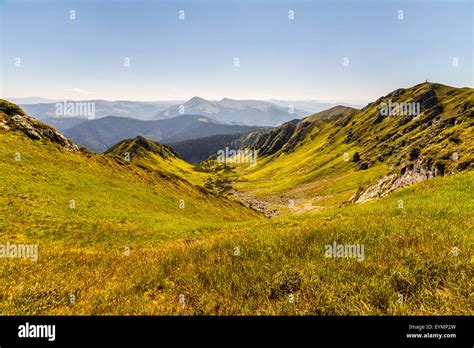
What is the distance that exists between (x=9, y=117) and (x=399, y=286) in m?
61.1

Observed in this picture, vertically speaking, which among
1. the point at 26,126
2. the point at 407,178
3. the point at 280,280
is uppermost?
the point at 26,126

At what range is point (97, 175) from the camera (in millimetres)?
43219

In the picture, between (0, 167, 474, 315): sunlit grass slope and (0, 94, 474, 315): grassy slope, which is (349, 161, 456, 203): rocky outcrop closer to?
(0, 94, 474, 315): grassy slope

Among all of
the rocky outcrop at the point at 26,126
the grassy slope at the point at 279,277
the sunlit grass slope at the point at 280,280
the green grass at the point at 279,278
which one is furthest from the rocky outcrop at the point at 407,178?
the rocky outcrop at the point at 26,126

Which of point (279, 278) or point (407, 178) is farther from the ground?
point (279, 278)

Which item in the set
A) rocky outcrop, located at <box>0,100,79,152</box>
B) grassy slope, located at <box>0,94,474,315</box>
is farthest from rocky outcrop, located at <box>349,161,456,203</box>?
rocky outcrop, located at <box>0,100,79,152</box>

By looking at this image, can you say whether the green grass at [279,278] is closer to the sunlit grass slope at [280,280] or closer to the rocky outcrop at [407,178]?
the sunlit grass slope at [280,280]

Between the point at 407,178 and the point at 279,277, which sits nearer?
the point at 279,277

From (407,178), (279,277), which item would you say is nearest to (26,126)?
(279,277)

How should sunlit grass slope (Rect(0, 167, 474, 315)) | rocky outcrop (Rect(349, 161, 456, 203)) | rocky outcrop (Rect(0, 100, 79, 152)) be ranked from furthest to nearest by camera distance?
1. rocky outcrop (Rect(349, 161, 456, 203))
2. rocky outcrop (Rect(0, 100, 79, 152))
3. sunlit grass slope (Rect(0, 167, 474, 315))

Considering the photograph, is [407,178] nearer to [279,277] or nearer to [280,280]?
[279,277]

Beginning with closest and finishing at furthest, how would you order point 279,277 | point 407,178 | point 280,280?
point 280,280 < point 279,277 < point 407,178
